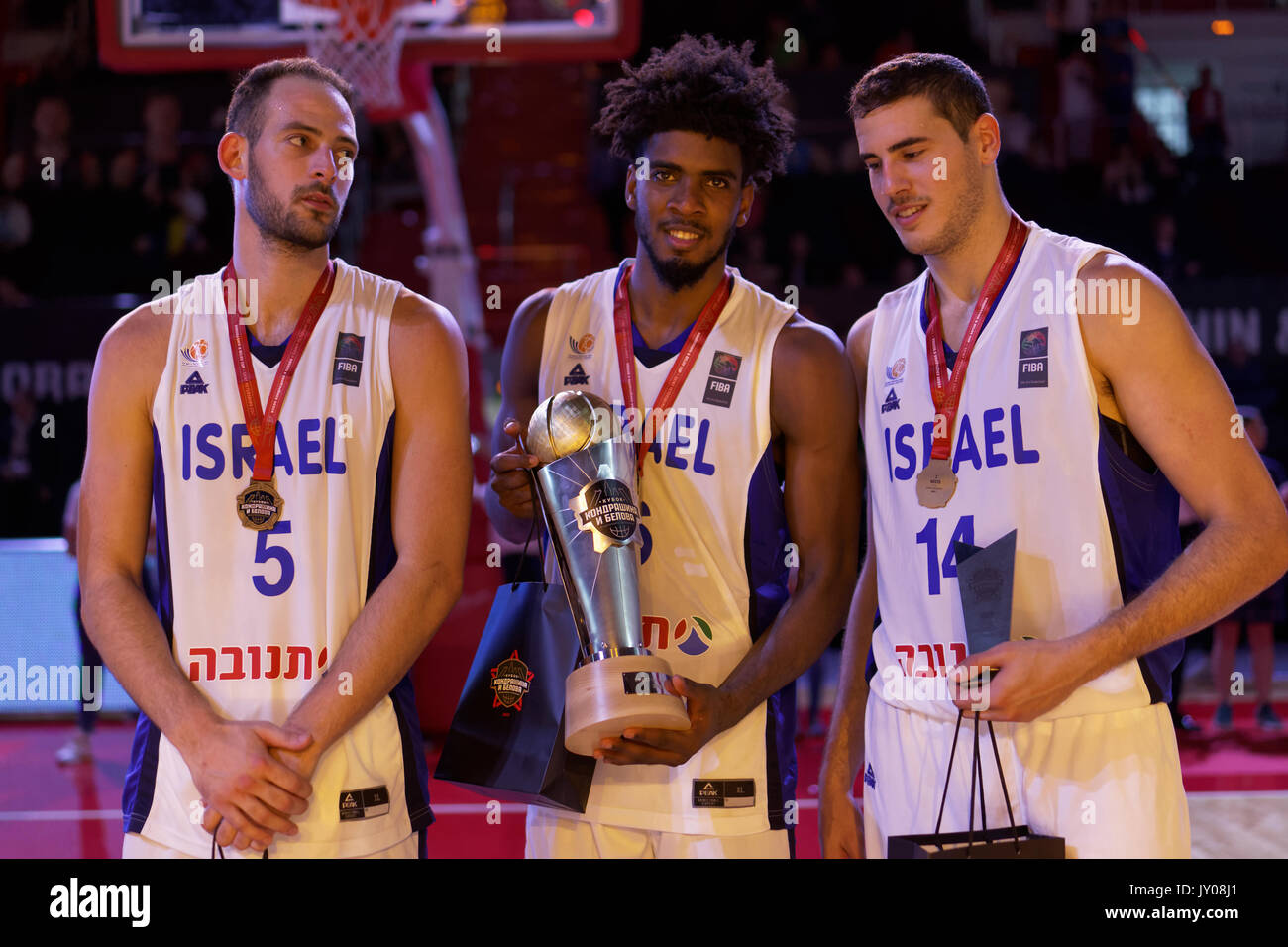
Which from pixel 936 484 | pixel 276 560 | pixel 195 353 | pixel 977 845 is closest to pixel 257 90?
pixel 195 353

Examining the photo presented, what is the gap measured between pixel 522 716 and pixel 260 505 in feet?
2.21

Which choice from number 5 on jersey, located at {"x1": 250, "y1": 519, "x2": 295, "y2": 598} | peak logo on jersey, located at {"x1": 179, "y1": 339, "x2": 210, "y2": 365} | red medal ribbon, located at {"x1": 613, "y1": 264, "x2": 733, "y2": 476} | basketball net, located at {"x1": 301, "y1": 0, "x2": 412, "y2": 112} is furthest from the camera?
basketball net, located at {"x1": 301, "y1": 0, "x2": 412, "y2": 112}

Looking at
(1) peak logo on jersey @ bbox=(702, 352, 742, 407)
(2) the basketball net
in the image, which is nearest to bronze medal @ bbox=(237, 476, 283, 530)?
(1) peak logo on jersey @ bbox=(702, 352, 742, 407)

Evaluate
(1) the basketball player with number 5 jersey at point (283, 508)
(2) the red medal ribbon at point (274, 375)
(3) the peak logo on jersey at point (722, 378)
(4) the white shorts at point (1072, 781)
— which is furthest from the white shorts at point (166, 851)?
(3) the peak logo on jersey at point (722, 378)

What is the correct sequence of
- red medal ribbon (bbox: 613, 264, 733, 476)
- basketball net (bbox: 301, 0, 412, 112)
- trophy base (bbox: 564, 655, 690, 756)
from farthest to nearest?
basketball net (bbox: 301, 0, 412, 112), red medal ribbon (bbox: 613, 264, 733, 476), trophy base (bbox: 564, 655, 690, 756)

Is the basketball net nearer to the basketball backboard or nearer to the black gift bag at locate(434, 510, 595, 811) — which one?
the basketball backboard

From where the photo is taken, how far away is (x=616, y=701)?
220 cm

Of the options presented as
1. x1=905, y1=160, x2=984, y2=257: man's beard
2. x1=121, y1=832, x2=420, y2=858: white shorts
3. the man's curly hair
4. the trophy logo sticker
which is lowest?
x1=121, y1=832, x2=420, y2=858: white shorts

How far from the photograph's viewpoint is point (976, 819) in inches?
95.1

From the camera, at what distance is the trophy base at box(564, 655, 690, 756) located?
2.19 m

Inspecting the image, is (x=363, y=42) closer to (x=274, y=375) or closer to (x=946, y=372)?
(x=274, y=375)

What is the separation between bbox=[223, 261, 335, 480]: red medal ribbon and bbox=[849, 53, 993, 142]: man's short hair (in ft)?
4.11
